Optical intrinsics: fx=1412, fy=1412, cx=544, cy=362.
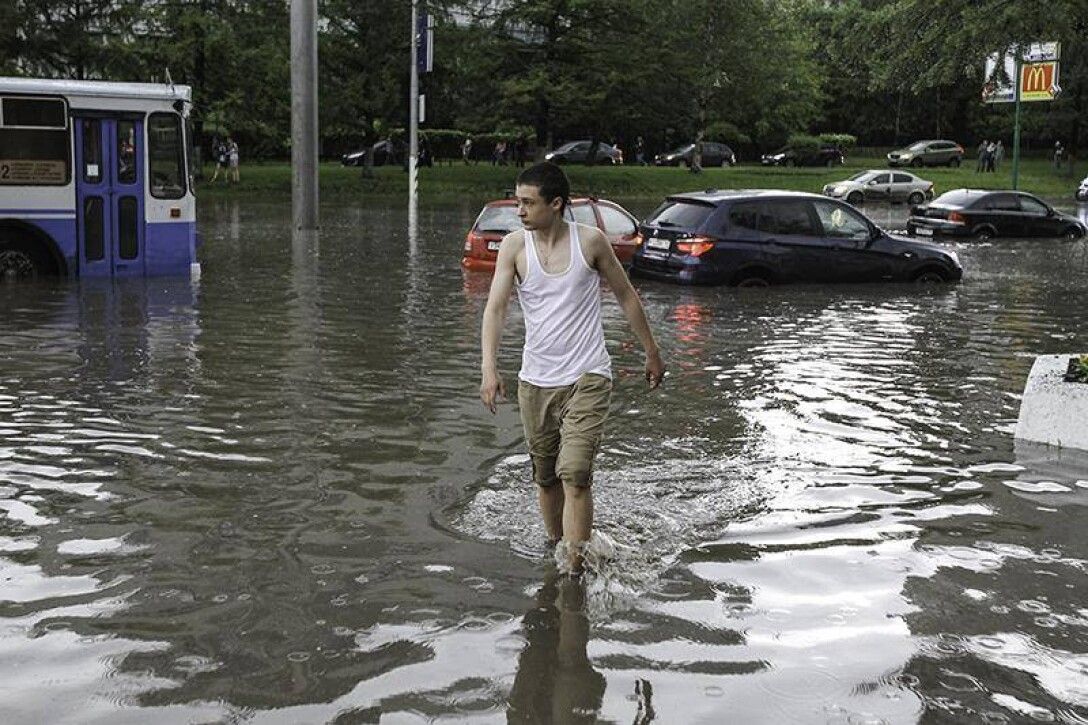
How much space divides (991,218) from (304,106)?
15541 millimetres

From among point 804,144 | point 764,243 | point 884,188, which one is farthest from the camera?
point 804,144

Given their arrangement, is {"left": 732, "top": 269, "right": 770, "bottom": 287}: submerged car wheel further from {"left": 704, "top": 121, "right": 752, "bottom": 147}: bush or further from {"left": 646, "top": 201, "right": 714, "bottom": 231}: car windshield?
{"left": 704, "top": 121, "right": 752, "bottom": 147}: bush

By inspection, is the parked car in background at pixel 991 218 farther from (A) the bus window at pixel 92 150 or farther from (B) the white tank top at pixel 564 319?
(B) the white tank top at pixel 564 319

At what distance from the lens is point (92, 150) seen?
19047 millimetres

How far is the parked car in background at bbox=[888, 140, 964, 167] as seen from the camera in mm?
71438

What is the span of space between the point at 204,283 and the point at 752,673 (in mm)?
15588

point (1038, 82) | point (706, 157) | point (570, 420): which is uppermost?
point (1038, 82)

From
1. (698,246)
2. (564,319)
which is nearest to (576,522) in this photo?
(564,319)

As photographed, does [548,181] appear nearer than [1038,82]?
Yes

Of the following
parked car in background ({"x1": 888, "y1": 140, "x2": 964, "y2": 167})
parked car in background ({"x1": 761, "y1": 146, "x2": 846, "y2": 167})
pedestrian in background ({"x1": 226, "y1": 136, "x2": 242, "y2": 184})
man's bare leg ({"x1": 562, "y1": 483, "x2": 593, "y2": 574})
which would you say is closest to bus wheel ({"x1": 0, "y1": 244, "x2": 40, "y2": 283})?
man's bare leg ({"x1": 562, "y1": 483, "x2": 593, "y2": 574})

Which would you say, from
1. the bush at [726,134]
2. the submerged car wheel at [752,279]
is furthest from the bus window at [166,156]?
the bush at [726,134]

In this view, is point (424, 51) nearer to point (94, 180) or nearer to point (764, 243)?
point (94, 180)

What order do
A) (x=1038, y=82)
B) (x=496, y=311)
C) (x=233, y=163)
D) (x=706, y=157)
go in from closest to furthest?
(x=496, y=311), (x=1038, y=82), (x=233, y=163), (x=706, y=157)

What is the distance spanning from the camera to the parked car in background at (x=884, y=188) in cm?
5381
